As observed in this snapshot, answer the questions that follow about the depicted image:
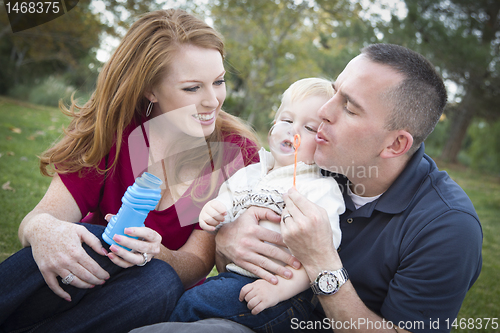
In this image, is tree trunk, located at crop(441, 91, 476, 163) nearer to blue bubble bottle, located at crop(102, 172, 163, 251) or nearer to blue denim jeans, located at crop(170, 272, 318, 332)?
blue denim jeans, located at crop(170, 272, 318, 332)

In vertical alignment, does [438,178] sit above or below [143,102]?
above

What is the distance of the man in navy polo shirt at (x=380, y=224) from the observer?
5.22 feet

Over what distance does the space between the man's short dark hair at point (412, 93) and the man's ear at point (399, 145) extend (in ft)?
0.13

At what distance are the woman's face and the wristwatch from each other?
114 cm

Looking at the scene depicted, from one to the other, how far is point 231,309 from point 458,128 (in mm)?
16735

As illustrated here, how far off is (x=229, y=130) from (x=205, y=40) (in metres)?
0.63

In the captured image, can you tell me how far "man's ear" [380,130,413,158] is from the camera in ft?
6.24

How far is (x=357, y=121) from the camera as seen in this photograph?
1.93 m

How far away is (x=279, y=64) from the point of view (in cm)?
Answer: 1214

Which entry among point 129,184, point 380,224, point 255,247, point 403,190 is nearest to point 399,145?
point 403,190

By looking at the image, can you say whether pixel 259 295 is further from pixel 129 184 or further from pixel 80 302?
pixel 129 184

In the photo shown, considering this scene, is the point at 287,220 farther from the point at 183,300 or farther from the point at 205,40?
the point at 205,40

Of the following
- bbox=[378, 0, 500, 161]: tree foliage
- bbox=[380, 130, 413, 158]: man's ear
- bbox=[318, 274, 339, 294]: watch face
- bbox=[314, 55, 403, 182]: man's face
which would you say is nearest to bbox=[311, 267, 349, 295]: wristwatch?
bbox=[318, 274, 339, 294]: watch face

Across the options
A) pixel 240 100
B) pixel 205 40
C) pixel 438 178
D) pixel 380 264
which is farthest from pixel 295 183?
pixel 240 100
